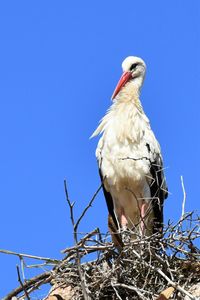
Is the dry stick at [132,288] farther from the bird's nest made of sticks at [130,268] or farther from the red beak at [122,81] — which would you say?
the red beak at [122,81]

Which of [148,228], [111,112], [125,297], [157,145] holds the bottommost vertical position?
[125,297]

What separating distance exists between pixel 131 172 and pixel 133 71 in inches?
46.4

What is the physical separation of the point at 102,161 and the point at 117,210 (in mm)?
395

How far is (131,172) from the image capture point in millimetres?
7328

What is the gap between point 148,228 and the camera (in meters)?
7.32

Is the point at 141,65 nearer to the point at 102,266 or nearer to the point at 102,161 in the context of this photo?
the point at 102,161

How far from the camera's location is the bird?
288 inches

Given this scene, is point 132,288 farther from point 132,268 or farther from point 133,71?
point 133,71

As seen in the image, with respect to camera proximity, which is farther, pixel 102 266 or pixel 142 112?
pixel 142 112

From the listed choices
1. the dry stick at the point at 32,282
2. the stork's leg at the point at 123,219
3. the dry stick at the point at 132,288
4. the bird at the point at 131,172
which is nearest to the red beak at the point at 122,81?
the bird at the point at 131,172

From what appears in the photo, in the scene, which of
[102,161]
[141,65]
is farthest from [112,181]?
[141,65]

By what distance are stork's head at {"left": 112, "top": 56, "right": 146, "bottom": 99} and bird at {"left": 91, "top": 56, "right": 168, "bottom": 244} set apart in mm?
543

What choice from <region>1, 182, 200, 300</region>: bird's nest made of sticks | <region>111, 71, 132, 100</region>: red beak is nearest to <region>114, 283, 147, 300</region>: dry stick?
<region>1, 182, 200, 300</region>: bird's nest made of sticks

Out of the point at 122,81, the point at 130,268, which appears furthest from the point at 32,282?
the point at 122,81
